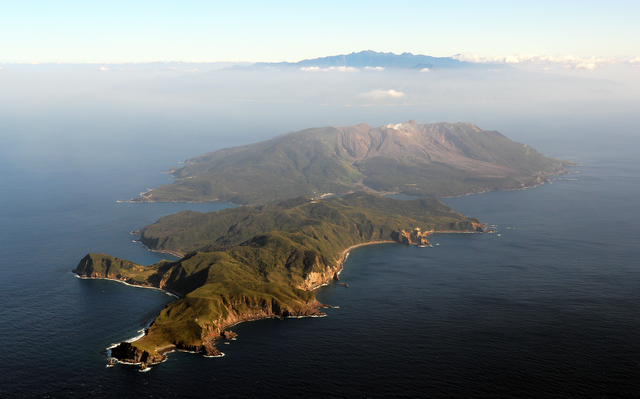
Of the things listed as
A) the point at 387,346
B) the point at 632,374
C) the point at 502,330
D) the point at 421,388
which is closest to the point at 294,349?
the point at 387,346

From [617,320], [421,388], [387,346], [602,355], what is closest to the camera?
[421,388]

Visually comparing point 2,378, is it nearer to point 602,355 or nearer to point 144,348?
point 144,348

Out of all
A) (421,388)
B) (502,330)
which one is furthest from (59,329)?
(502,330)

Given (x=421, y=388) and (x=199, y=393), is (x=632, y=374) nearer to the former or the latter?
(x=421, y=388)

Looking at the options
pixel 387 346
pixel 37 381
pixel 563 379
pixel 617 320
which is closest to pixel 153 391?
pixel 37 381

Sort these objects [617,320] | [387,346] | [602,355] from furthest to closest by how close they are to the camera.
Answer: [617,320] → [387,346] → [602,355]

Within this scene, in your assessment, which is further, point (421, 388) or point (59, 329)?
point (59, 329)

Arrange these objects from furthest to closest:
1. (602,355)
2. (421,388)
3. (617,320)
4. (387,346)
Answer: (617,320) < (387,346) < (602,355) < (421,388)

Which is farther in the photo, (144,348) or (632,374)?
(144,348)
